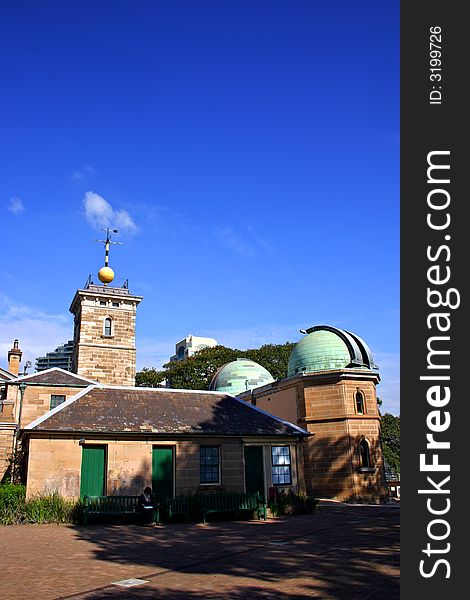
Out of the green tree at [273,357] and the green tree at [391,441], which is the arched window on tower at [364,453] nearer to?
the green tree at [391,441]

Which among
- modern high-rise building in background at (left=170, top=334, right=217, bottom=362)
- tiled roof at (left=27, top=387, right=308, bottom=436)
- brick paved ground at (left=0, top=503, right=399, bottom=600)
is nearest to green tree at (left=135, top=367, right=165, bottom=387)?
tiled roof at (left=27, top=387, right=308, bottom=436)

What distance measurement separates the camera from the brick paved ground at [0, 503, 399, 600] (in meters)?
8.63

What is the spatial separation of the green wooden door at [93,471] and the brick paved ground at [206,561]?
3401 mm

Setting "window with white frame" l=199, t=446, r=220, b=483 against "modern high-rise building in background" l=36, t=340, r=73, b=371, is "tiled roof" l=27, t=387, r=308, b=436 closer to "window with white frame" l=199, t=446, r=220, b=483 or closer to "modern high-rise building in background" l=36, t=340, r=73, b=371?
"window with white frame" l=199, t=446, r=220, b=483

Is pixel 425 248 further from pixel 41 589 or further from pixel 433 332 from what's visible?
pixel 41 589

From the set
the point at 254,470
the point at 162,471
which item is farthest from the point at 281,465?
the point at 162,471

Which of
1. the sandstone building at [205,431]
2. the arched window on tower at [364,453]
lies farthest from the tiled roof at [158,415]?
the arched window on tower at [364,453]

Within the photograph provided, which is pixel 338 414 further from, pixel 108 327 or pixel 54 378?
pixel 108 327

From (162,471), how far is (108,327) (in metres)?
19.4

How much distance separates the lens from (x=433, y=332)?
605cm

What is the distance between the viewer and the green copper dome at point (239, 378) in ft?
132

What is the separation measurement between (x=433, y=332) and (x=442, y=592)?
2.67 meters

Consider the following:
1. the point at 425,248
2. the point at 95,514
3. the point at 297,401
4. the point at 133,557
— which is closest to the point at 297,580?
the point at 133,557

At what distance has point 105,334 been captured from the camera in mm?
39531
